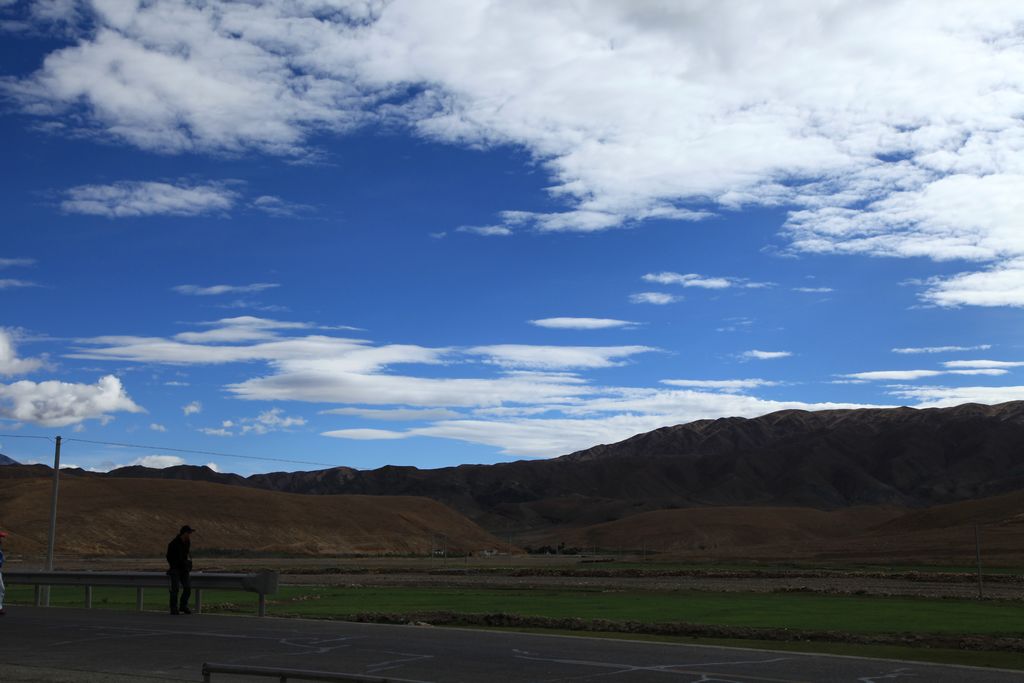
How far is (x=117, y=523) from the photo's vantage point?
337 ft

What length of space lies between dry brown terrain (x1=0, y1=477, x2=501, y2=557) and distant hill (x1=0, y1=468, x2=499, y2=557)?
0.10m

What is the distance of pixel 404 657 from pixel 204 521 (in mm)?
102937

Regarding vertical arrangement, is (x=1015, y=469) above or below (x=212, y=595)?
above

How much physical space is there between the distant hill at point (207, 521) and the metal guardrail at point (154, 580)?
68812mm

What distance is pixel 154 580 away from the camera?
23.0m

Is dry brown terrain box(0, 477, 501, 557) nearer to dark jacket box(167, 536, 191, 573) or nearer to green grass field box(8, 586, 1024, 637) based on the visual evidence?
green grass field box(8, 586, 1024, 637)

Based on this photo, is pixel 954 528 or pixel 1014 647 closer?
pixel 1014 647

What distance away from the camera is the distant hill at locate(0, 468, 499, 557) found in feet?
320

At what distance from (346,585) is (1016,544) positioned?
5772 cm

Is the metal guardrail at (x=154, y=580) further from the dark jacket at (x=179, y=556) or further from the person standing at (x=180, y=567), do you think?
the dark jacket at (x=179, y=556)

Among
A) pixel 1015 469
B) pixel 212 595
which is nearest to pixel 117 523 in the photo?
pixel 212 595

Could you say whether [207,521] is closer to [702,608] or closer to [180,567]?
[702,608]

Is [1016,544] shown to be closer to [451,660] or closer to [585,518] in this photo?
[451,660]

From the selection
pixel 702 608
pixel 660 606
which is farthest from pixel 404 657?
pixel 660 606
